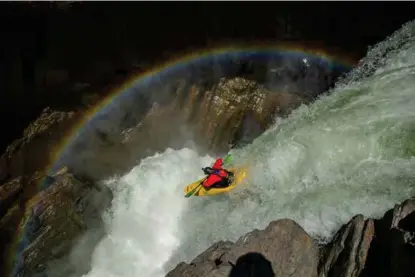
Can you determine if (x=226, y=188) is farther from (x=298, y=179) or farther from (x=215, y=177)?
(x=298, y=179)

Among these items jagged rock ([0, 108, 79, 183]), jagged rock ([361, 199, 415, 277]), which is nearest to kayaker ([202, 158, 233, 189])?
jagged rock ([361, 199, 415, 277])

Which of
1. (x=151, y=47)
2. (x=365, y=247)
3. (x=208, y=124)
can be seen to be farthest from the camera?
(x=151, y=47)

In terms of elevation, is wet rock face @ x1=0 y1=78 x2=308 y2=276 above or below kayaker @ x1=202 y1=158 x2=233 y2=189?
below

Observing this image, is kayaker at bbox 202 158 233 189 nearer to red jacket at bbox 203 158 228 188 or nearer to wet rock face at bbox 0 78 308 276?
red jacket at bbox 203 158 228 188

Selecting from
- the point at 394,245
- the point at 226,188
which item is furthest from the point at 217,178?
the point at 394,245

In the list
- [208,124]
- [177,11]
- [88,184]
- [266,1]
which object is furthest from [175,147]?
[266,1]

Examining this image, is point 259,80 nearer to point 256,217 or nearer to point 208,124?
point 208,124
